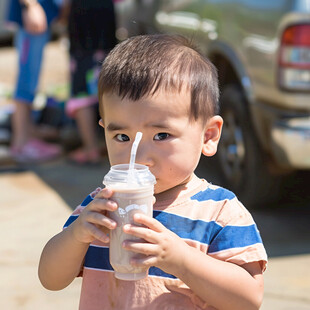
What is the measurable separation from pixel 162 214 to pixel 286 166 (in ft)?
7.93

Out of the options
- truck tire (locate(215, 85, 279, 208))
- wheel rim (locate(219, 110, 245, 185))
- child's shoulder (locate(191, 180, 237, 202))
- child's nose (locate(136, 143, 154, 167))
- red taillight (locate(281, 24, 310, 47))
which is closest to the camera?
child's nose (locate(136, 143, 154, 167))

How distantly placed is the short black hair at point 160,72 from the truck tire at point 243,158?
8.88 ft

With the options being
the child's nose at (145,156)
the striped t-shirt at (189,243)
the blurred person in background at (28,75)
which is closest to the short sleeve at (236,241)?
the striped t-shirt at (189,243)

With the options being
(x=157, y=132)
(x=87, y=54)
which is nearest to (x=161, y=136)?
(x=157, y=132)

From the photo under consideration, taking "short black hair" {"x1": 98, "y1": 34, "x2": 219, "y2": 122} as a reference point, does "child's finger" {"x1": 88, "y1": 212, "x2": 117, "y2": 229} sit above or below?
below

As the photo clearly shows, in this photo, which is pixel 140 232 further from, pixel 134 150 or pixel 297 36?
pixel 297 36

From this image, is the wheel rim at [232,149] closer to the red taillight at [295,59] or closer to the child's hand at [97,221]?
the red taillight at [295,59]

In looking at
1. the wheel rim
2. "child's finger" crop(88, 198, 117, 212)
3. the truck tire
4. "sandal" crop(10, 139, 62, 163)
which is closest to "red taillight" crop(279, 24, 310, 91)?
the truck tire

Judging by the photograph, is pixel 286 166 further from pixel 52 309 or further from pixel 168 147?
pixel 168 147

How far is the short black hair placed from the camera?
5.91ft

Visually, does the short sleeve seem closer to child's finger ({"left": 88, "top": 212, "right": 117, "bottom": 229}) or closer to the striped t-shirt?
the striped t-shirt

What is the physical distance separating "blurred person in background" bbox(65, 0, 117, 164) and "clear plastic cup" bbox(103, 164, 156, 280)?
454 cm

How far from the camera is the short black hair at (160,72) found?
1.80 meters

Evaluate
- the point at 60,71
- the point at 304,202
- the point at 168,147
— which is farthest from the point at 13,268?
the point at 60,71
